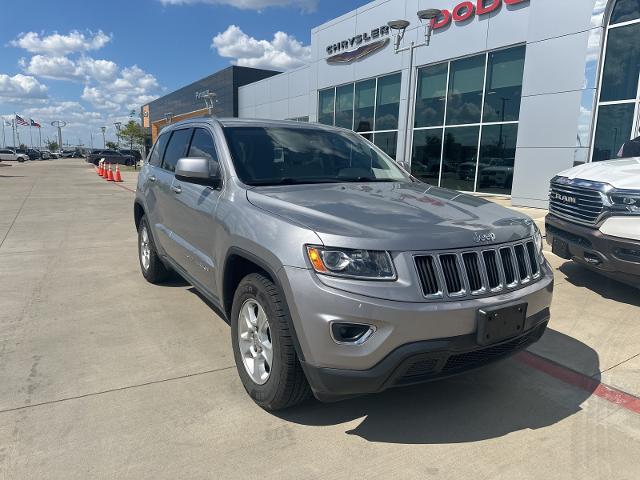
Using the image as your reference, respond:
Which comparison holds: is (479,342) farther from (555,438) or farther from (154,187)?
(154,187)

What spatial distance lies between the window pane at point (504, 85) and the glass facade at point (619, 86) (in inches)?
106

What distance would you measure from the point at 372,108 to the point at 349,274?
18917 millimetres

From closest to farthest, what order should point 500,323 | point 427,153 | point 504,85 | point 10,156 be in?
point 500,323 < point 504,85 < point 427,153 < point 10,156

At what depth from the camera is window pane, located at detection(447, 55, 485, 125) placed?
1545cm

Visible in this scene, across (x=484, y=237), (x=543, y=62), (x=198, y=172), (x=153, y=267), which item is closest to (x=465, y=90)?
(x=543, y=62)

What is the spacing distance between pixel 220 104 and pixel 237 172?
4243 cm

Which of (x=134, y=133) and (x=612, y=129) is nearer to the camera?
(x=612, y=129)

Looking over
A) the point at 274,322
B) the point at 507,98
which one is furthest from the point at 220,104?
the point at 274,322

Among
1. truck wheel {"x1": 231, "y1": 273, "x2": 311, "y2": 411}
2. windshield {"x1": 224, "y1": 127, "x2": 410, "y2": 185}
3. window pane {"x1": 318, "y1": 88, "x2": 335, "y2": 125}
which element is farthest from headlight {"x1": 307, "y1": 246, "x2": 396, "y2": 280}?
window pane {"x1": 318, "y1": 88, "x2": 335, "y2": 125}

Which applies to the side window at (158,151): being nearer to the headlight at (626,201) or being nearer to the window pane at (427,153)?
the headlight at (626,201)

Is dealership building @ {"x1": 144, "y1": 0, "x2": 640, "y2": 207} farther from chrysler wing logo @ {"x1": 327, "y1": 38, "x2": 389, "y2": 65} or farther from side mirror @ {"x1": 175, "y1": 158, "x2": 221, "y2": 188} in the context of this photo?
side mirror @ {"x1": 175, "y1": 158, "x2": 221, "y2": 188}

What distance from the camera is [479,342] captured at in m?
2.45

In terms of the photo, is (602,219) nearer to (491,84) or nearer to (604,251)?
(604,251)

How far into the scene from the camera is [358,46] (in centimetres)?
2039
